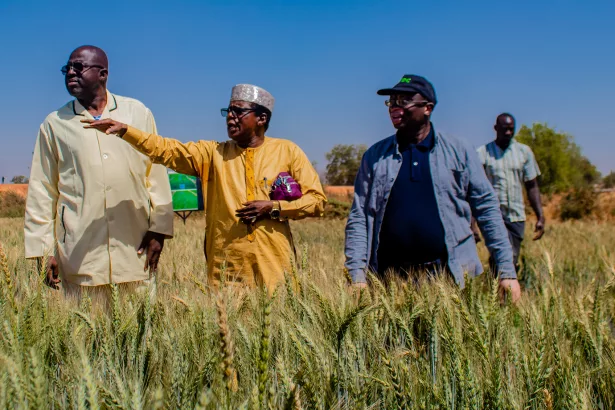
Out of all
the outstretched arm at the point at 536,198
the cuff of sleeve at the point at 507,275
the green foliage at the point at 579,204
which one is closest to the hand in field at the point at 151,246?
the cuff of sleeve at the point at 507,275

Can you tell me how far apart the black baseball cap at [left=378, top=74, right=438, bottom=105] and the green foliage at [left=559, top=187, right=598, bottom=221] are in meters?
17.5

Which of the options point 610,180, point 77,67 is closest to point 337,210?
point 77,67

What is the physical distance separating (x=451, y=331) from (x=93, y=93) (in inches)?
91.1

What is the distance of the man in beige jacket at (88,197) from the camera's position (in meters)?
2.96

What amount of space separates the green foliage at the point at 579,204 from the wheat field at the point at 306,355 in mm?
18019

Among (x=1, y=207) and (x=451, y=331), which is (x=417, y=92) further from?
(x=1, y=207)

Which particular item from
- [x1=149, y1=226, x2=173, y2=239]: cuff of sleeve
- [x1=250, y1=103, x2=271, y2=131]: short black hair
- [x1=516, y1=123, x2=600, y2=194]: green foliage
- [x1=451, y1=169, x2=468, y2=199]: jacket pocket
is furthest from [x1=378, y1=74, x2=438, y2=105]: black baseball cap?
[x1=516, y1=123, x2=600, y2=194]: green foliage

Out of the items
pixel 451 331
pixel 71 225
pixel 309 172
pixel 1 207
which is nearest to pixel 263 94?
pixel 309 172

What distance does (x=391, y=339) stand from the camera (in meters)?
1.99

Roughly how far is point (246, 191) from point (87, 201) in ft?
2.63

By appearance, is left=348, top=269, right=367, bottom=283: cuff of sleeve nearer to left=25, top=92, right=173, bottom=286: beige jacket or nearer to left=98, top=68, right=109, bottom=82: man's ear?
left=25, top=92, right=173, bottom=286: beige jacket

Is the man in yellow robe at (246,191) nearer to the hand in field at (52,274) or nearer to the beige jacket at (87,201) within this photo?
the beige jacket at (87,201)

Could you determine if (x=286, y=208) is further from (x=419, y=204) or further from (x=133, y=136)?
(x=133, y=136)

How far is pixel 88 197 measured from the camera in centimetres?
296
